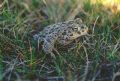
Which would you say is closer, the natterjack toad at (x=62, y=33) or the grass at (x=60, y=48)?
the grass at (x=60, y=48)

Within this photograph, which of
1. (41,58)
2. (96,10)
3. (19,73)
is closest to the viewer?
(19,73)

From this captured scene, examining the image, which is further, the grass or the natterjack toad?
the natterjack toad

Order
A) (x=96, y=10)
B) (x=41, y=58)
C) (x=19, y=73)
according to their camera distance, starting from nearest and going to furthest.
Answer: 1. (x=19, y=73)
2. (x=41, y=58)
3. (x=96, y=10)

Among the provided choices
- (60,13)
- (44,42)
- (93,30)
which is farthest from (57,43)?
(60,13)

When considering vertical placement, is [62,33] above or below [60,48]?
above

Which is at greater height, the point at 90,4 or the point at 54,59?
the point at 90,4

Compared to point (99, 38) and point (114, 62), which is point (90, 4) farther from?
point (114, 62)

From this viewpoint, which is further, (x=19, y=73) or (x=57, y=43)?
(x=57, y=43)

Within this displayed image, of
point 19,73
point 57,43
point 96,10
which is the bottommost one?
point 19,73
